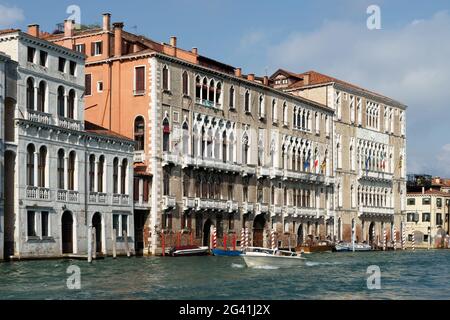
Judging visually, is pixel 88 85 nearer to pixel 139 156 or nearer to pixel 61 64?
pixel 139 156

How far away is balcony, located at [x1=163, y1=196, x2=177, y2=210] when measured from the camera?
1718 inches

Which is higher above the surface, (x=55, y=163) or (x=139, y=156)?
(x=139, y=156)

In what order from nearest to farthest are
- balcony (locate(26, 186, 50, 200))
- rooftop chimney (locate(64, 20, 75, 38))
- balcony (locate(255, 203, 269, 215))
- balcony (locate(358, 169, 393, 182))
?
balcony (locate(26, 186, 50, 200)) < rooftop chimney (locate(64, 20, 75, 38)) < balcony (locate(255, 203, 269, 215)) < balcony (locate(358, 169, 393, 182))

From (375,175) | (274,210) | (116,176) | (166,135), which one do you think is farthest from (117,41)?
(375,175)

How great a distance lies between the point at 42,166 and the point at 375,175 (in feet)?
119

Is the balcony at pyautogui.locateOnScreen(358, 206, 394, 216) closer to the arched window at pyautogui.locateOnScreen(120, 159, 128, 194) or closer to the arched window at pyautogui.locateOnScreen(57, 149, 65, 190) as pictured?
the arched window at pyautogui.locateOnScreen(120, 159, 128, 194)

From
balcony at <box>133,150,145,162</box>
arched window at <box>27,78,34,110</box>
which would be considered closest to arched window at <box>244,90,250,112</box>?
balcony at <box>133,150,145,162</box>

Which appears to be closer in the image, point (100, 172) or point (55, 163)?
point (55, 163)

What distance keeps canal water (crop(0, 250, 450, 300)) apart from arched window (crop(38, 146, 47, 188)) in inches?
132

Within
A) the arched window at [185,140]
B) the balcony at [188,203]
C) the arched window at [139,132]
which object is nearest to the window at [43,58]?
the arched window at [139,132]

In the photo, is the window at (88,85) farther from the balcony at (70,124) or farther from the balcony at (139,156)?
the balcony at (70,124)

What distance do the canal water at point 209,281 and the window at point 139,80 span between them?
12048mm

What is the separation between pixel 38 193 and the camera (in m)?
34.8
